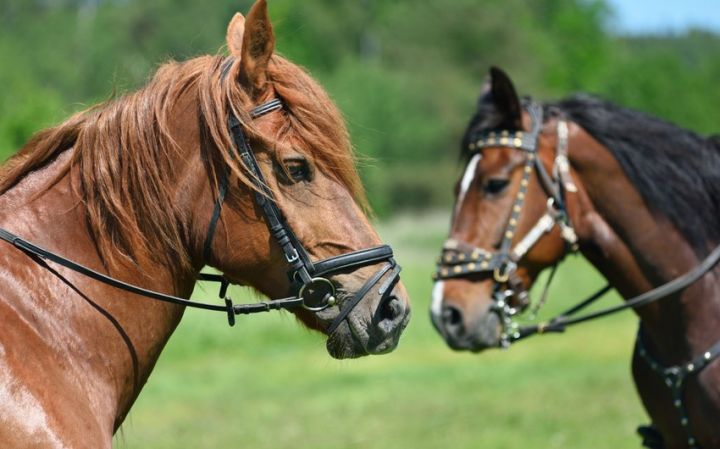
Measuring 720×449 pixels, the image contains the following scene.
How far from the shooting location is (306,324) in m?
3.16

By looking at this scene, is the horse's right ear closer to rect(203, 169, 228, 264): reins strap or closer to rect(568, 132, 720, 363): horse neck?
rect(568, 132, 720, 363): horse neck

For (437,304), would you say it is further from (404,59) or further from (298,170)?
(404,59)

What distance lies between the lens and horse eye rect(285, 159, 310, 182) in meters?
3.02

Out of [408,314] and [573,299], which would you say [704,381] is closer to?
[408,314]

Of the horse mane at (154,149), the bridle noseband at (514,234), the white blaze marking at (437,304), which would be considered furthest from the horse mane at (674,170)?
the horse mane at (154,149)

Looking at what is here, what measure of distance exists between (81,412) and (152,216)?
0.65 m

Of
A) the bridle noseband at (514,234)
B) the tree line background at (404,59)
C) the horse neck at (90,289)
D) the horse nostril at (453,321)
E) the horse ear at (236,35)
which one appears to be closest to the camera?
the horse neck at (90,289)

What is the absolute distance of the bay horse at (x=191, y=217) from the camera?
2947mm

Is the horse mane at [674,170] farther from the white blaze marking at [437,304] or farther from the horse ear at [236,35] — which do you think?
the horse ear at [236,35]

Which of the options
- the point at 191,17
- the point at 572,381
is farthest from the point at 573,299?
the point at 191,17

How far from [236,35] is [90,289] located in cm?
104

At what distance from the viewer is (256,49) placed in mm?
3008

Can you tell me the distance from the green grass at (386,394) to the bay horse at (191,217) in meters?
2.83

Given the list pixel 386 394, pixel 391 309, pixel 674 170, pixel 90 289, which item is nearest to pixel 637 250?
pixel 674 170
